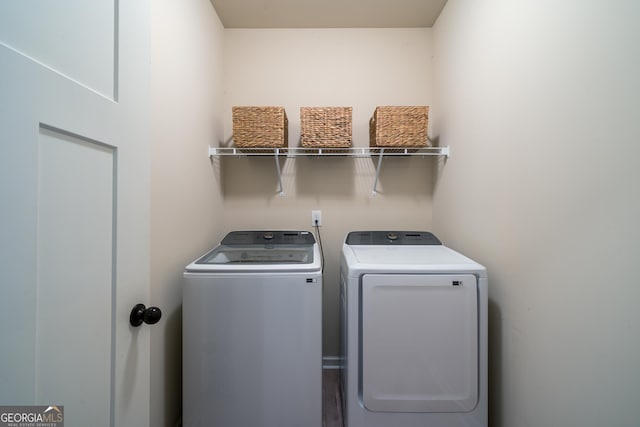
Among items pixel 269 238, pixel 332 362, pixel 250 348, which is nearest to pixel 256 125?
pixel 269 238

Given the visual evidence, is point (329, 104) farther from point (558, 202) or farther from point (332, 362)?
point (332, 362)

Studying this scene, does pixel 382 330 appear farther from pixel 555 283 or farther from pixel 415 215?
pixel 415 215

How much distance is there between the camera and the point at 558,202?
2.82 feet

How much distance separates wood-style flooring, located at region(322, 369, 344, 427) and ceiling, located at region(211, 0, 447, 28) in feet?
8.64

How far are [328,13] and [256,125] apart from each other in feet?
3.25

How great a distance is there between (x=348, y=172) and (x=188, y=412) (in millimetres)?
1709

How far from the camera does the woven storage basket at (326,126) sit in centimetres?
159

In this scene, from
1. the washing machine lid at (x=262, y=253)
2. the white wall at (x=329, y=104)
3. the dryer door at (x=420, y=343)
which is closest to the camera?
the dryer door at (x=420, y=343)

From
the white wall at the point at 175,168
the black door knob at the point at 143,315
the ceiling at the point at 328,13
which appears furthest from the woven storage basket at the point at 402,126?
the black door knob at the point at 143,315

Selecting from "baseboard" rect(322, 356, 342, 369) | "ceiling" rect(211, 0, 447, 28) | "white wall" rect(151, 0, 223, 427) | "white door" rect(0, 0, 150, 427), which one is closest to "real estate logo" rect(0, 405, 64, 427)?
"white door" rect(0, 0, 150, 427)

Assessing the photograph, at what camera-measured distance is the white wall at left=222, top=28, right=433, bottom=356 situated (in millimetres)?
1889

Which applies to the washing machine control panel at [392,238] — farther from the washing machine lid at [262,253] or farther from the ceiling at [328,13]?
the ceiling at [328,13]

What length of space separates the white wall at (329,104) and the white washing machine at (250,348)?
764mm

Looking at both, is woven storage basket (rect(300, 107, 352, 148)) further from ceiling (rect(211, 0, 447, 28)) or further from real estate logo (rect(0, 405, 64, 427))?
real estate logo (rect(0, 405, 64, 427))
